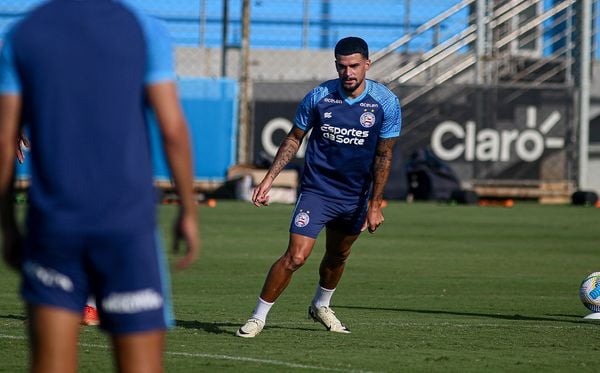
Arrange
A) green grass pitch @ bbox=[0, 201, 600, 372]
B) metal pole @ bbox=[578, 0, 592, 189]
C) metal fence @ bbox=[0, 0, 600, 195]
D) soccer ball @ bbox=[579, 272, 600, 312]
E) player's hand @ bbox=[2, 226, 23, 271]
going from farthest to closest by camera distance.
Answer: metal pole @ bbox=[578, 0, 592, 189]
metal fence @ bbox=[0, 0, 600, 195]
soccer ball @ bbox=[579, 272, 600, 312]
green grass pitch @ bbox=[0, 201, 600, 372]
player's hand @ bbox=[2, 226, 23, 271]

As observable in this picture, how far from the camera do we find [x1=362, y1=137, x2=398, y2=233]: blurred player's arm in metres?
9.23

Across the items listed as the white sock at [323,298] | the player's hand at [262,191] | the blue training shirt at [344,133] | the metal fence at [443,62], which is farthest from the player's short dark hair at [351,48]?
the metal fence at [443,62]

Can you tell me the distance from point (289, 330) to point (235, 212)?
12.8 meters

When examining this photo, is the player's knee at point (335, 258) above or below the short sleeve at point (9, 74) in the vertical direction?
below

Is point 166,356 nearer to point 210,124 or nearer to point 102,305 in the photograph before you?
point 102,305

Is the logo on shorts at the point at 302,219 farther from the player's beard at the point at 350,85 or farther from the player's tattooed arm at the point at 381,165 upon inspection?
the player's beard at the point at 350,85

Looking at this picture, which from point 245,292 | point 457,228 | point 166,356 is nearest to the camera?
point 166,356

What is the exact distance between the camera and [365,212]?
944cm

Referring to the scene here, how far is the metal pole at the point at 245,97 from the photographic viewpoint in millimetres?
26766

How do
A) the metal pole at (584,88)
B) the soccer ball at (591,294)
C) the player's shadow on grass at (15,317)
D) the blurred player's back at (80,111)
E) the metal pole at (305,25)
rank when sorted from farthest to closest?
the metal pole at (305,25)
the metal pole at (584,88)
the soccer ball at (591,294)
the player's shadow on grass at (15,317)
the blurred player's back at (80,111)

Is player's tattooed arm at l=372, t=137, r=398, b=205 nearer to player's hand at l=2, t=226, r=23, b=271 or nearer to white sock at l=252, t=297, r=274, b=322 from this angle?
white sock at l=252, t=297, r=274, b=322

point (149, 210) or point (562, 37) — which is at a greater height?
point (562, 37)

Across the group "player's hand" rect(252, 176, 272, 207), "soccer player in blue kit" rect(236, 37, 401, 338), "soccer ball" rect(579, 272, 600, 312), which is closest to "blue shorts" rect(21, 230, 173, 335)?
"soccer player in blue kit" rect(236, 37, 401, 338)

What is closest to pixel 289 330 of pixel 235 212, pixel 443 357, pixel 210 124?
pixel 443 357
